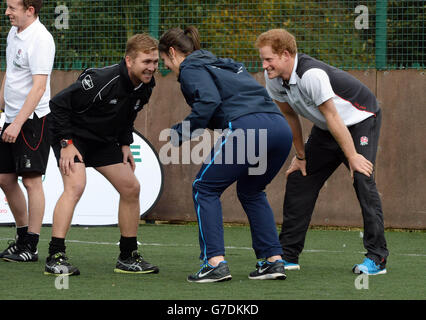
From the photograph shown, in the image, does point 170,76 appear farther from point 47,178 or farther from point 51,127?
point 51,127

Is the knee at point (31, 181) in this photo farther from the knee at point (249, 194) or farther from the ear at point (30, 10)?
the knee at point (249, 194)

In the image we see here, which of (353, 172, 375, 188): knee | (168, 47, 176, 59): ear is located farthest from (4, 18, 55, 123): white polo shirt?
(353, 172, 375, 188): knee

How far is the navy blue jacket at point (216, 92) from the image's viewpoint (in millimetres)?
5285

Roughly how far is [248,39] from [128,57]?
201 inches

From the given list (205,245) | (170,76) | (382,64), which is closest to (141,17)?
(170,76)

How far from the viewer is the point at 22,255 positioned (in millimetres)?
6504

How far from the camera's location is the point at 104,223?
368 inches

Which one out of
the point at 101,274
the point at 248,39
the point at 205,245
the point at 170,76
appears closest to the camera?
the point at 205,245

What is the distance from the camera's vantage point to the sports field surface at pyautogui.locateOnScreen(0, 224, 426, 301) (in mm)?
5062

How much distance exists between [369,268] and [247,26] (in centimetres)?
543

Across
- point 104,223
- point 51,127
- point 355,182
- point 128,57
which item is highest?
point 128,57

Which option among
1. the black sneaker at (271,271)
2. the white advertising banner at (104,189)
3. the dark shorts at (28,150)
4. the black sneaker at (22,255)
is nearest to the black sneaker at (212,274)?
the black sneaker at (271,271)

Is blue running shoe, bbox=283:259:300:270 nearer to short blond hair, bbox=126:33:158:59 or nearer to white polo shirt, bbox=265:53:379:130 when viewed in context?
white polo shirt, bbox=265:53:379:130

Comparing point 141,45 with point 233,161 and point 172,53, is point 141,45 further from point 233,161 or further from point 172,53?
point 233,161
